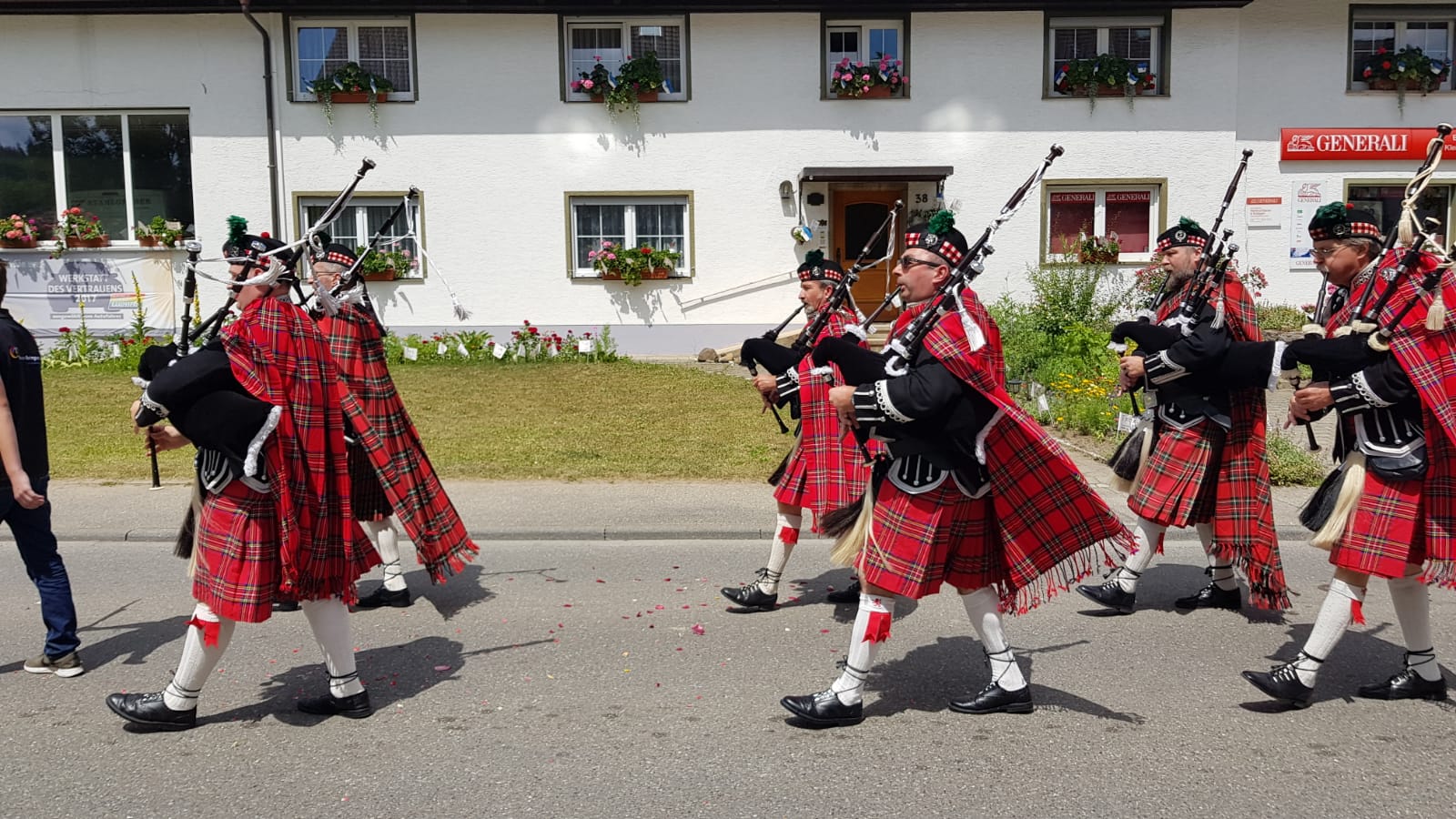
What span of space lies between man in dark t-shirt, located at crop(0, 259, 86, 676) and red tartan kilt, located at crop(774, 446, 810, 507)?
3272mm

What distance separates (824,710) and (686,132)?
14.2 meters

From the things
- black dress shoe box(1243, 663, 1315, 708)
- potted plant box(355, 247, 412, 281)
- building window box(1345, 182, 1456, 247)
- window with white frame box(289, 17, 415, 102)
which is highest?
window with white frame box(289, 17, 415, 102)

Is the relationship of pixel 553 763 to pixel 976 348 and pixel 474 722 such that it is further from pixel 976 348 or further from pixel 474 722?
pixel 976 348

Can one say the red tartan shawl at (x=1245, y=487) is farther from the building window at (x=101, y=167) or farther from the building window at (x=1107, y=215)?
the building window at (x=101, y=167)

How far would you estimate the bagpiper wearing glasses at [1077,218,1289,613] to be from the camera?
5566 millimetres

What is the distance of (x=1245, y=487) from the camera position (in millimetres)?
5656

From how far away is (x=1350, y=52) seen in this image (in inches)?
701

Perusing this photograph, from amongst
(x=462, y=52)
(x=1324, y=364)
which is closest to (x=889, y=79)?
(x=462, y=52)

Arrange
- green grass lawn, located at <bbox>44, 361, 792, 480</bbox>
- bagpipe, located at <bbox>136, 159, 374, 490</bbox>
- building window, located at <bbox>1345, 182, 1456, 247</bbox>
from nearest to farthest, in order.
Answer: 1. bagpipe, located at <bbox>136, 159, 374, 490</bbox>
2. green grass lawn, located at <bbox>44, 361, 792, 480</bbox>
3. building window, located at <bbox>1345, 182, 1456, 247</bbox>

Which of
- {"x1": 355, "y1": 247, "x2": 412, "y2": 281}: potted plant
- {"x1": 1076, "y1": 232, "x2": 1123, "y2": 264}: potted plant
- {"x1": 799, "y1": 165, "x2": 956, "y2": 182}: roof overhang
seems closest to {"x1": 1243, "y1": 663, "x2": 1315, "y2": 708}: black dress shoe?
{"x1": 799, "y1": 165, "x2": 956, "y2": 182}: roof overhang

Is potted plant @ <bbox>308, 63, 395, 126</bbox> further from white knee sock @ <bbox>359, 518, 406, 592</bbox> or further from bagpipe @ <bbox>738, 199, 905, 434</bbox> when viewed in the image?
bagpipe @ <bbox>738, 199, 905, 434</bbox>

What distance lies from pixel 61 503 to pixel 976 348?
734 cm

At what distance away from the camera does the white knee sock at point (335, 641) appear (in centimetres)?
441

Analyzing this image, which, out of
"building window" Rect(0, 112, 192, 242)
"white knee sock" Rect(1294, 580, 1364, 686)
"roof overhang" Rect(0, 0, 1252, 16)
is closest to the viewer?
"white knee sock" Rect(1294, 580, 1364, 686)
